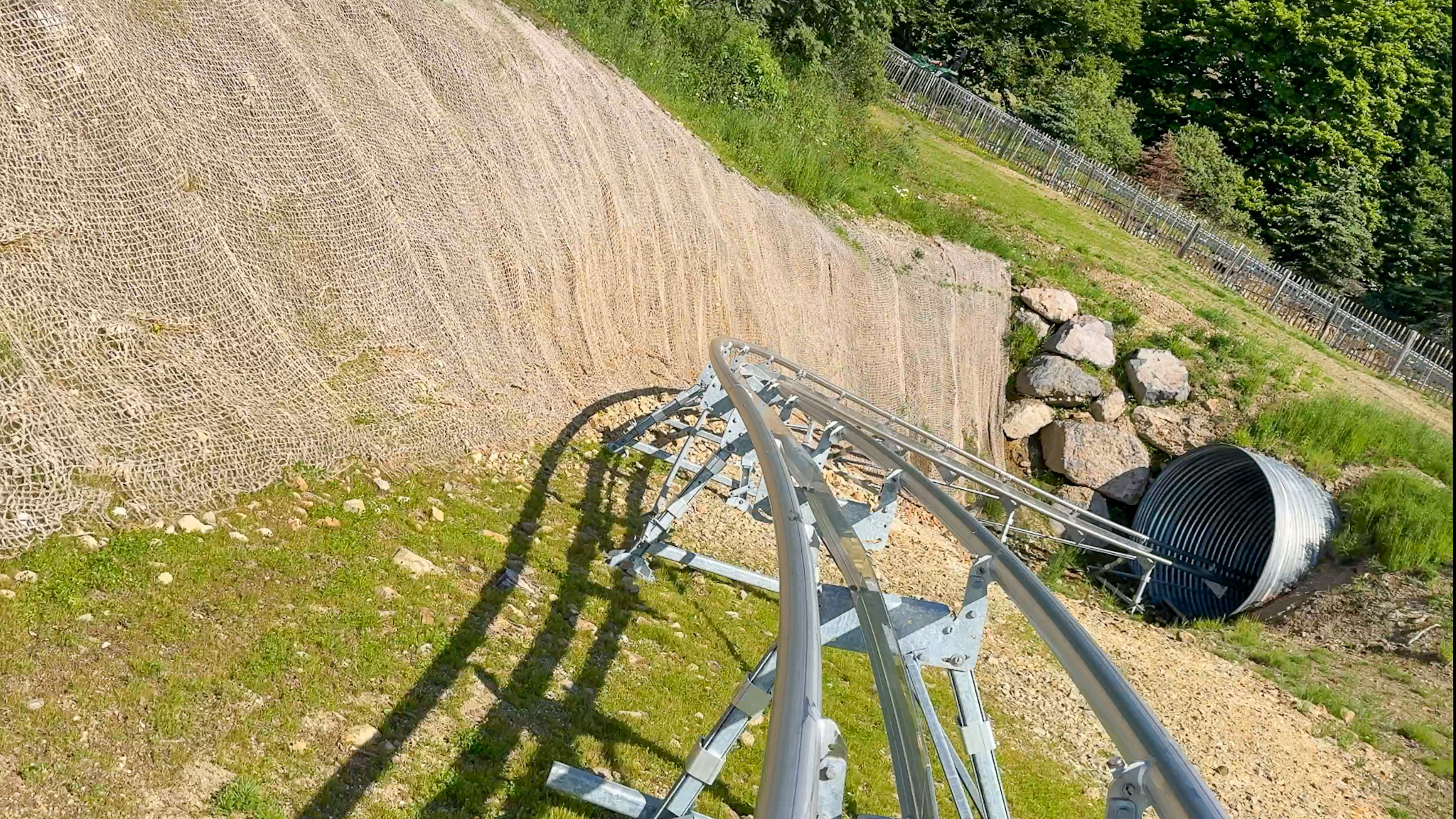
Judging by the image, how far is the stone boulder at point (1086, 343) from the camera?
66.4 ft

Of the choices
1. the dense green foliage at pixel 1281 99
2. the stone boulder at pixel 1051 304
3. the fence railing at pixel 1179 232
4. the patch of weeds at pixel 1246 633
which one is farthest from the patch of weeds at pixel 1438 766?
the dense green foliage at pixel 1281 99

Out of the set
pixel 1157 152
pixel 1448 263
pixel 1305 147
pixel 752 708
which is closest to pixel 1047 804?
pixel 752 708

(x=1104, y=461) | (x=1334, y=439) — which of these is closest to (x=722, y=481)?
(x=1104, y=461)

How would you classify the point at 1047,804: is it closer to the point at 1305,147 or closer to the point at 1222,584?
the point at 1222,584

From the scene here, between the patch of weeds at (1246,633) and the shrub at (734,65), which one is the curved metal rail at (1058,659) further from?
the shrub at (734,65)

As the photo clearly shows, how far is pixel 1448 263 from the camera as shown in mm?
39062

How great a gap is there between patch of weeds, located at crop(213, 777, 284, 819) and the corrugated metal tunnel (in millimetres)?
15143

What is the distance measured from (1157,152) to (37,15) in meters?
37.6

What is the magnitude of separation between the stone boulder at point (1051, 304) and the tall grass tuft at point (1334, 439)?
3624 mm

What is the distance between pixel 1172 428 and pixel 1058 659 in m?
18.1

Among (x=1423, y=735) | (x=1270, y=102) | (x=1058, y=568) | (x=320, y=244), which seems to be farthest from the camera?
(x=1270, y=102)

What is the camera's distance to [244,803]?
412 centimetres

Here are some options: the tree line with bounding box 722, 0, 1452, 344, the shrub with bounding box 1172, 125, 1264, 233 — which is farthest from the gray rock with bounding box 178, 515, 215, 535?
the shrub with bounding box 1172, 125, 1264, 233

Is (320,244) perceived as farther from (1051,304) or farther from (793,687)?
(1051,304)
